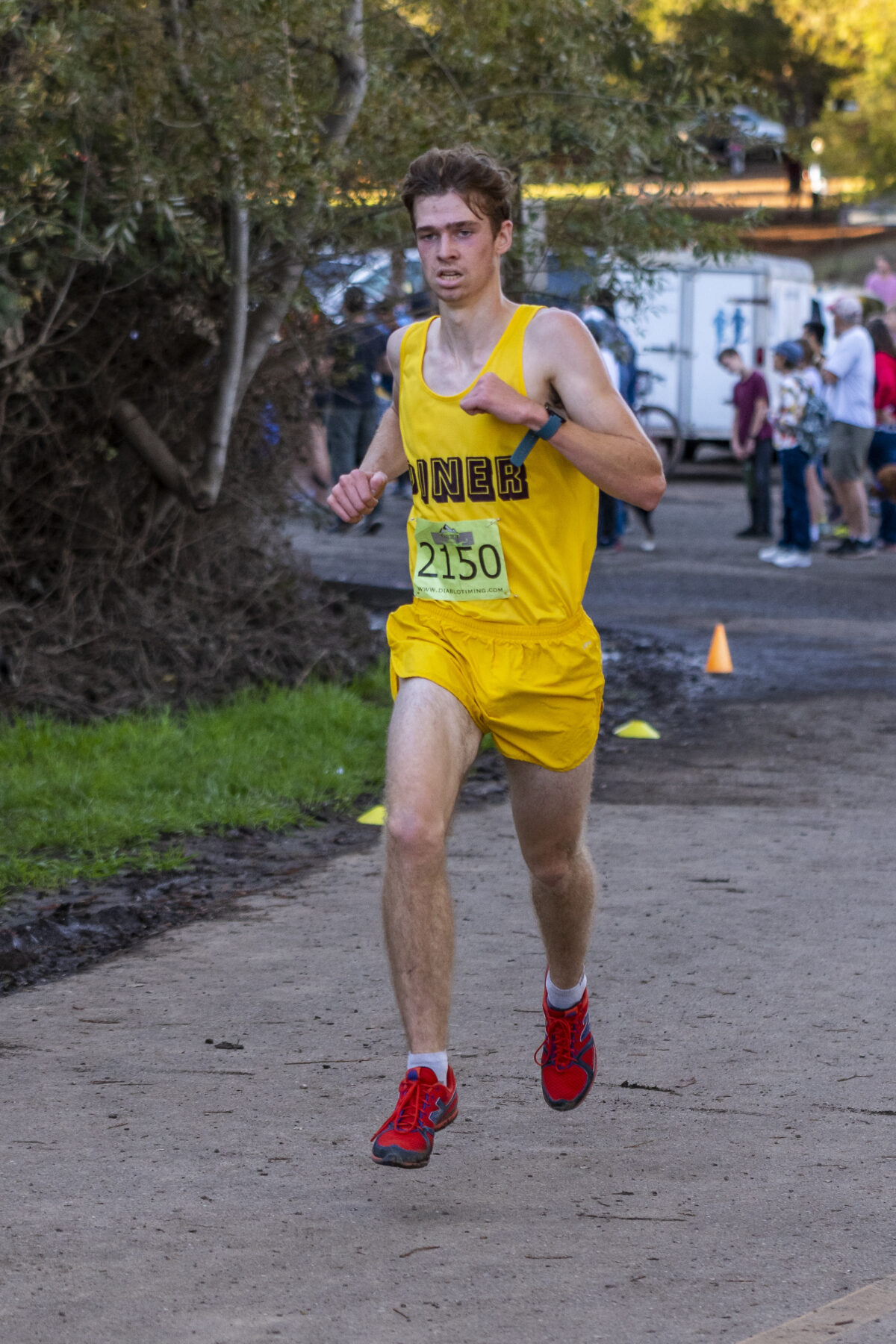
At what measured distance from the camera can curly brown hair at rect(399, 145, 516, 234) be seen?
4191 millimetres

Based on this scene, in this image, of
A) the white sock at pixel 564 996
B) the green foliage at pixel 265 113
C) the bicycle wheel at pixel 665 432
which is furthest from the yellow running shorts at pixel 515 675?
the bicycle wheel at pixel 665 432

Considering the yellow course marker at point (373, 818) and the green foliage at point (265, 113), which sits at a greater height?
the green foliage at point (265, 113)

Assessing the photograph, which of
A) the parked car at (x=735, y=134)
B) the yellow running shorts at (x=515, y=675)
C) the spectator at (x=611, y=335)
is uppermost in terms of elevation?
the parked car at (x=735, y=134)

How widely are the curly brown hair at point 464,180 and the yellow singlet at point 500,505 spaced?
0.25 meters

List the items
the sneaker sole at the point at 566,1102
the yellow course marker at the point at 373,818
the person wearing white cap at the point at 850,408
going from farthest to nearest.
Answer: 1. the person wearing white cap at the point at 850,408
2. the yellow course marker at the point at 373,818
3. the sneaker sole at the point at 566,1102

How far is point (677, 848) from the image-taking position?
23.1ft

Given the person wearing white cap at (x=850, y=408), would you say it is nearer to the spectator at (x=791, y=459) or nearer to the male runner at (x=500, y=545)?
the spectator at (x=791, y=459)

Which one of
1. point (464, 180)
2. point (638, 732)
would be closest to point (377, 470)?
point (464, 180)

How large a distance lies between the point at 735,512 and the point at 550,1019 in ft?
57.7

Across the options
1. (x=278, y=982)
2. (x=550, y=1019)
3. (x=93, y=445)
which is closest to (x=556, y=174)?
(x=93, y=445)

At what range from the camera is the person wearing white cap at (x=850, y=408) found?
16.0 m

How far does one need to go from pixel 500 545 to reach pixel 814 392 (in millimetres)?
12365

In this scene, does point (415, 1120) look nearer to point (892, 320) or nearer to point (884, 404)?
point (884, 404)

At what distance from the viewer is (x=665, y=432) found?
79.0ft
